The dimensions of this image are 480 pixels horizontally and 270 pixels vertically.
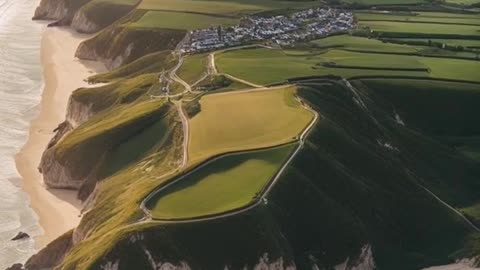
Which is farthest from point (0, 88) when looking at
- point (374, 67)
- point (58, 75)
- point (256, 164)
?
point (256, 164)

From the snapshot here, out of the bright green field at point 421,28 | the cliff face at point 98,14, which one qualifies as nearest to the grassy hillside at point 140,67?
the bright green field at point 421,28

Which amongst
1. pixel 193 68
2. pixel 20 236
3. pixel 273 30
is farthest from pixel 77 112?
pixel 273 30

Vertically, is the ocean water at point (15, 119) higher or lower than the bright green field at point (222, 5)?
lower

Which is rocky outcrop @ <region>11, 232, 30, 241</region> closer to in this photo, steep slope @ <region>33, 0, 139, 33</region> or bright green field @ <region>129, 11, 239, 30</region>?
bright green field @ <region>129, 11, 239, 30</region>

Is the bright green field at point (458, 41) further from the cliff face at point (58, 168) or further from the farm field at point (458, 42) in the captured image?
the cliff face at point (58, 168)

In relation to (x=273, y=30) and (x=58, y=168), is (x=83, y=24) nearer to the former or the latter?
(x=273, y=30)

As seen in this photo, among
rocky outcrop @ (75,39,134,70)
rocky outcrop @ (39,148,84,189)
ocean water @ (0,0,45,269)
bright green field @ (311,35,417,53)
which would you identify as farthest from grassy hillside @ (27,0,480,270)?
ocean water @ (0,0,45,269)
